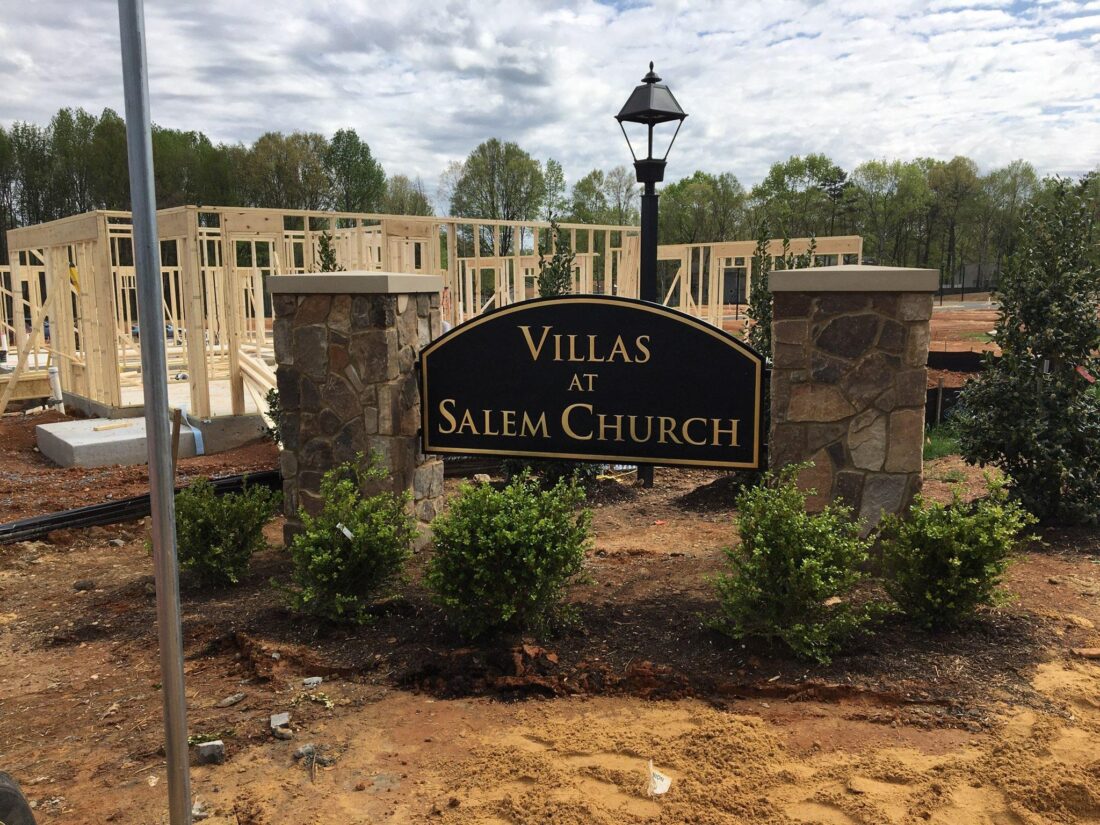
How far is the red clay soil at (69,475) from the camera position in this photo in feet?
25.8

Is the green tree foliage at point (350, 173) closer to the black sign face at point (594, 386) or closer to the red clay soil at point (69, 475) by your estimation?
the red clay soil at point (69, 475)

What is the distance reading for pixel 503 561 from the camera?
3.89m

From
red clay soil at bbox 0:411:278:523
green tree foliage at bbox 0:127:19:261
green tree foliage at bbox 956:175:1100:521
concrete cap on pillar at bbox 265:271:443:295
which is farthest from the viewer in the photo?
green tree foliage at bbox 0:127:19:261

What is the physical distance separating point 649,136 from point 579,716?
529cm

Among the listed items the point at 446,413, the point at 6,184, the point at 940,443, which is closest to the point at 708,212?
the point at 6,184

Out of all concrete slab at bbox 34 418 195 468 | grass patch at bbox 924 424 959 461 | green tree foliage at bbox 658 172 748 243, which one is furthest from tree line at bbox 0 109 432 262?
grass patch at bbox 924 424 959 461

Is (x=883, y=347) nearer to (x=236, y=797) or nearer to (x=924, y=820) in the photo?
(x=924, y=820)

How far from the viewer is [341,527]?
4.29 meters

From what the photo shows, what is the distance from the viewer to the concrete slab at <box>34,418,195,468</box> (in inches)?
388

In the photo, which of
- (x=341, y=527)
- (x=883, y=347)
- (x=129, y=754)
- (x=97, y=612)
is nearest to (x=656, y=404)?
(x=883, y=347)

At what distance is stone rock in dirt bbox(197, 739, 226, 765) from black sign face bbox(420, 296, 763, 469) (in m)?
2.44

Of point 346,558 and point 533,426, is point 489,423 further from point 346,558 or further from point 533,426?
point 346,558

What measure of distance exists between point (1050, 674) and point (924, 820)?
1259 millimetres

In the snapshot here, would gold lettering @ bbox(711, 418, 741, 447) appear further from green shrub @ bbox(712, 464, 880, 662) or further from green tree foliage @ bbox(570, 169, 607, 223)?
green tree foliage @ bbox(570, 169, 607, 223)
